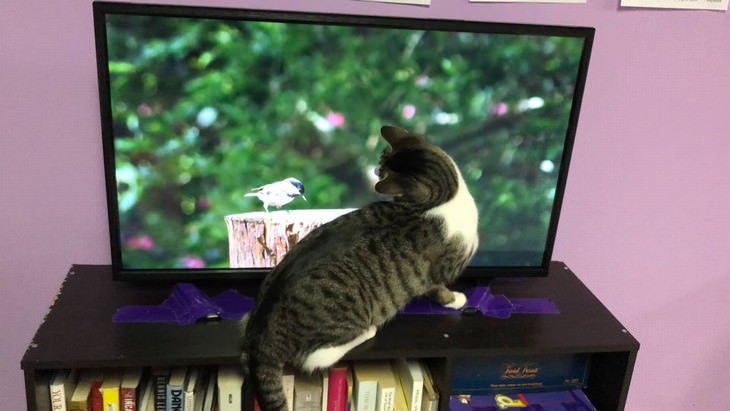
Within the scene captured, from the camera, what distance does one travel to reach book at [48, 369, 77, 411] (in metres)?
1.11

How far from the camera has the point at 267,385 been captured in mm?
1091

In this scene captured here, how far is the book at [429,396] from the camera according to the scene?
124 centimetres

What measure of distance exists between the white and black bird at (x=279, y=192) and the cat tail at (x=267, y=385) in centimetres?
31

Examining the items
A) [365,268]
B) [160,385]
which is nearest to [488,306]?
[365,268]

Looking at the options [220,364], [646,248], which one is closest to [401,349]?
[220,364]

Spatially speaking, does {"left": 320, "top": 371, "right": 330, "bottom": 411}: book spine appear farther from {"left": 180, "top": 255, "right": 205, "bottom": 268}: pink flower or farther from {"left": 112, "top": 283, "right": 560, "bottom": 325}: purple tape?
{"left": 180, "top": 255, "right": 205, "bottom": 268}: pink flower

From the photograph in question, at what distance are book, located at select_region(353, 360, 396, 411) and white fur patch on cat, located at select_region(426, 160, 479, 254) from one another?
30cm

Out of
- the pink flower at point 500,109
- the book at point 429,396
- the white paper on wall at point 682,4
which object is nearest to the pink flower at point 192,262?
the book at point 429,396

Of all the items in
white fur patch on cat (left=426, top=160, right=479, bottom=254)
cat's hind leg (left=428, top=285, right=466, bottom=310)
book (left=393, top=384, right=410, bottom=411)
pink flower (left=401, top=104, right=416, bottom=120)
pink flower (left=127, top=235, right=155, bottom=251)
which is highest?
pink flower (left=401, top=104, right=416, bottom=120)

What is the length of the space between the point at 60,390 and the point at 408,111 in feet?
2.60

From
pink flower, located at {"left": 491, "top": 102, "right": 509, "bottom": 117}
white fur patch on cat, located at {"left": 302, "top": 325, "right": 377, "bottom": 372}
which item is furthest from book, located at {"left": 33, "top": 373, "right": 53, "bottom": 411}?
pink flower, located at {"left": 491, "top": 102, "right": 509, "bottom": 117}

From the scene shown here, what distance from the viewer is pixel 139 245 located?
1.25 meters

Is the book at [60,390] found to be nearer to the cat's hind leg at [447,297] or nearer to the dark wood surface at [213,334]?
the dark wood surface at [213,334]

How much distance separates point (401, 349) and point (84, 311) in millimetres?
592
